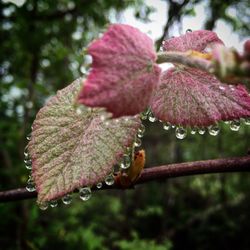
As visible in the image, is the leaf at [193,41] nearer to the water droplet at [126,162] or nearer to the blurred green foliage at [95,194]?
the water droplet at [126,162]

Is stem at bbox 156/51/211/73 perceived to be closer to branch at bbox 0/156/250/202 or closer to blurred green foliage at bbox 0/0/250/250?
branch at bbox 0/156/250/202

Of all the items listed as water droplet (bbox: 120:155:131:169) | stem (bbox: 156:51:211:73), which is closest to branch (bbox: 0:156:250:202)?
water droplet (bbox: 120:155:131:169)

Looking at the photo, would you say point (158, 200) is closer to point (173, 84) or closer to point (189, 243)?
point (189, 243)

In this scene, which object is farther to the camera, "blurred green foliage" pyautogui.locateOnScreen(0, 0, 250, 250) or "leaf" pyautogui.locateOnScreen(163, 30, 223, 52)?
"blurred green foliage" pyautogui.locateOnScreen(0, 0, 250, 250)

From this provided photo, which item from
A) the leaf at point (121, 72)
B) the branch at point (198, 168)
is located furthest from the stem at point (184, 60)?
the branch at point (198, 168)

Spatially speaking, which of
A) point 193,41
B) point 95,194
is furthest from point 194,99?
point 95,194

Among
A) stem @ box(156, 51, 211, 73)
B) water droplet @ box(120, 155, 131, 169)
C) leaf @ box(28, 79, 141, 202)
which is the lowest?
water droplet @ box(120, 155, 131, 169)

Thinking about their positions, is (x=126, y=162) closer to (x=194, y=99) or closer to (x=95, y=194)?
(x=194, y=99)
